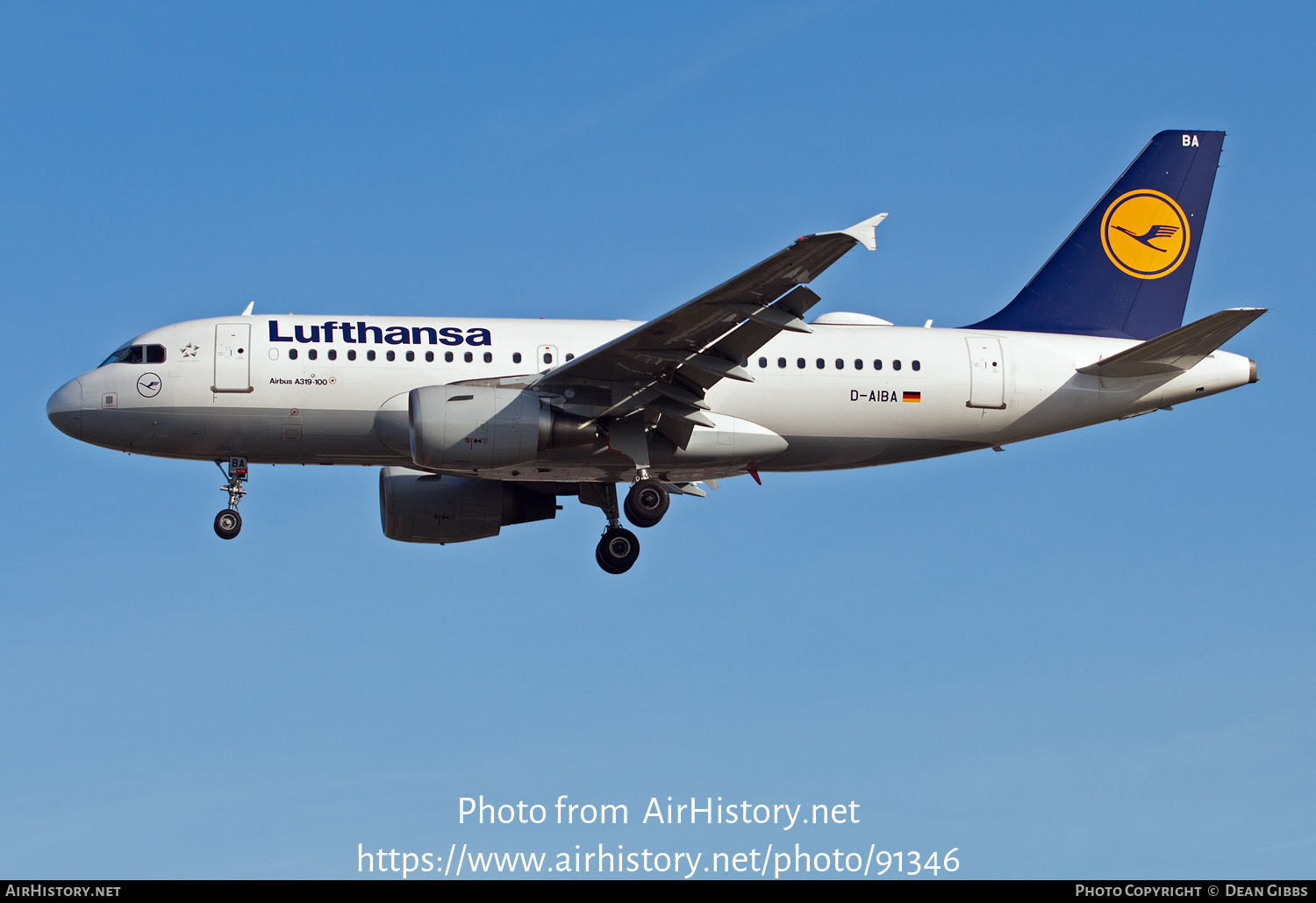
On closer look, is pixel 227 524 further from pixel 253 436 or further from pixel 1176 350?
pixel 1176 350

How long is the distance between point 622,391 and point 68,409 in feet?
33.7

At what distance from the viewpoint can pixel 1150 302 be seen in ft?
109

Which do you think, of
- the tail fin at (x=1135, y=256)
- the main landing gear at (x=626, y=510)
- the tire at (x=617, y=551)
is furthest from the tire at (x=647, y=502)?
the tail fin at (x=1135, y=256)

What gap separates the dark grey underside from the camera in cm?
2878

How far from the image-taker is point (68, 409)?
29234 mm

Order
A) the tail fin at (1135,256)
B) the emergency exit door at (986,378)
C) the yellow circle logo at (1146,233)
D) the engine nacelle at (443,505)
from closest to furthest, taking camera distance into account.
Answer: the emergency exit door at (986,378) → the engine nacelle at (443,505) → the tail fin at (1135,256) → the yellow circle logo at (1146,233)

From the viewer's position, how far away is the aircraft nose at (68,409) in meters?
29.2

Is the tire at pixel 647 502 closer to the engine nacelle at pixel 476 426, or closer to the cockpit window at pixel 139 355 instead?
the engine nacelle at pixel 476 426

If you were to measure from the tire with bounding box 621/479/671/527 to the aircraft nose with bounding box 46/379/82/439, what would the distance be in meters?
10.3

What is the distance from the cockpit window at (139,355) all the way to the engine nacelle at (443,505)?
17.7 ft

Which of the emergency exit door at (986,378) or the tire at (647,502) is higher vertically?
the emergency exit door at (986,378)

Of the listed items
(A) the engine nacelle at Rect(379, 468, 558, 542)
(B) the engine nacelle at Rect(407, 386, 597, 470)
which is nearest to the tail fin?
(B) the engine nacelle at Rect(407, 386, 597, 470)

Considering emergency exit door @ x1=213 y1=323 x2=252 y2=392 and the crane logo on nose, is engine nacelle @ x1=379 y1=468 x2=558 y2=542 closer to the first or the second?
emergency exit door @ x1=213 y1=323 x2=252 y2=392

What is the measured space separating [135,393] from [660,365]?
31.9 ft
